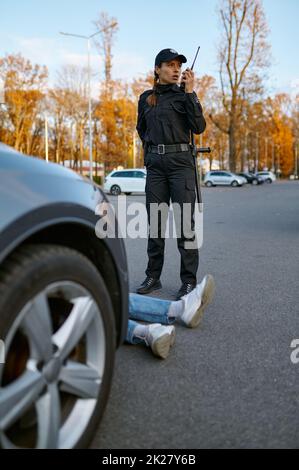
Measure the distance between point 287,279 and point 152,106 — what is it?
2.18 m

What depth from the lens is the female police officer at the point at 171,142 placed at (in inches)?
161

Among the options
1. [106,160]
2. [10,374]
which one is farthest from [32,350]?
[106,160]

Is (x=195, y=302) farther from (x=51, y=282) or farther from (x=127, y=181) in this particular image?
(x=127, y=181)

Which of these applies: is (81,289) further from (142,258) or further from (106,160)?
(106,160)

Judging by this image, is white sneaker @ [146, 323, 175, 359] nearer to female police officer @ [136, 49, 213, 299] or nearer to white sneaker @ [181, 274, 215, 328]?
white sneaker @ [181, 274, 215, 328]

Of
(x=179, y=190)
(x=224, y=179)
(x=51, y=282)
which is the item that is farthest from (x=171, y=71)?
(x=224, y=179)

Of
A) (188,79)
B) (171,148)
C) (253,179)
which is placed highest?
(188,79)

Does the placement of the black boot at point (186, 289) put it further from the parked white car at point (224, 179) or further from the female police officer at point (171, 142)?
the parked white car at point (224, 179)

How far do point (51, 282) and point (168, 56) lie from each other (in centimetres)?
297

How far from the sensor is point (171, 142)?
4.18m

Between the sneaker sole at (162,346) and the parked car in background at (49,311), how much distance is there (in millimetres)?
837

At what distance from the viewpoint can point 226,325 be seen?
345 centimetres

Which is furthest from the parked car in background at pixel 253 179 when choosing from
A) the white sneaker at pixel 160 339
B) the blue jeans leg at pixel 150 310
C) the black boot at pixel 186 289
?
the white sneaker at pixel 160 339

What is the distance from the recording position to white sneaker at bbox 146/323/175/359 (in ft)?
9.02
